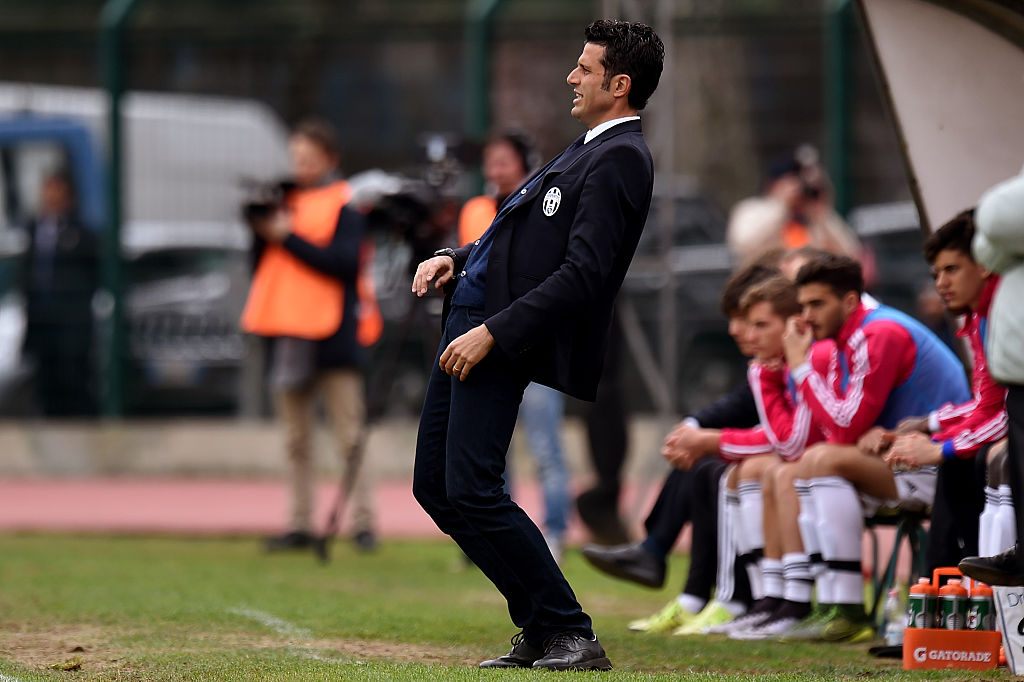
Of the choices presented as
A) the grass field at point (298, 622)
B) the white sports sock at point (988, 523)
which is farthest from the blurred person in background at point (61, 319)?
the white sports sock at point (988, 523)

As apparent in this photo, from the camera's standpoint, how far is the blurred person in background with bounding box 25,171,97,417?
14.1 metres

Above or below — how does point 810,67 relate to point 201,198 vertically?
above

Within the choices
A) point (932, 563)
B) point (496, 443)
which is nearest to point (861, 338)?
point (932, 563)

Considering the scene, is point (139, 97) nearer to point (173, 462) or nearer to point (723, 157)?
point (173, 462)

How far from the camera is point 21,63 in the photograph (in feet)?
46.9

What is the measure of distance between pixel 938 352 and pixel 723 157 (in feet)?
21.8

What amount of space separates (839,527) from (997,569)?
1.23 meters

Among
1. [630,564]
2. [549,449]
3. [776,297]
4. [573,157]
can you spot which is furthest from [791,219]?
[573,157]

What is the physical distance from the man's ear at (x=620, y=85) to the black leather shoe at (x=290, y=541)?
491 centimetres

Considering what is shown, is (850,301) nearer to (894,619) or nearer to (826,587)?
(826,587)

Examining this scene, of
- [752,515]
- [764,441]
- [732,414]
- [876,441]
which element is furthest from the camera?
[732,414]

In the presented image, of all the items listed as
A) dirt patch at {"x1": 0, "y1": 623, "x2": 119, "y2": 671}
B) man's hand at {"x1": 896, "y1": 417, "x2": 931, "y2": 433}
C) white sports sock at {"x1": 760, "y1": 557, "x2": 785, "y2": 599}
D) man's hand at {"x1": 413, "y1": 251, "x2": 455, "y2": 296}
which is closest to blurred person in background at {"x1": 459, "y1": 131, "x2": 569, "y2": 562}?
white sports sock at {"x1": 760, "y1": 557, "x2": 785, "y2": 599}

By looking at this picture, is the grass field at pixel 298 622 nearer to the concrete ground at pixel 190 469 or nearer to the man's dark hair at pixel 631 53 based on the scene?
the man's dark hair at pixel 631 53

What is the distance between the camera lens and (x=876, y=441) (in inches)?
245
